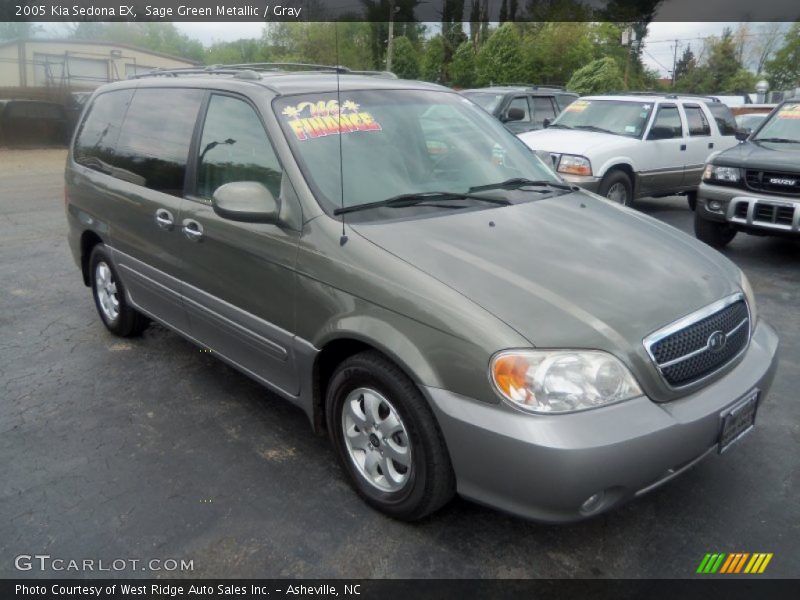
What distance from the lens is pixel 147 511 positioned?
2.96 metres

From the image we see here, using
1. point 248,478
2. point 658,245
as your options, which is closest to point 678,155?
point 658,245

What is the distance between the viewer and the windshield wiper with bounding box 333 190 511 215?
9.95ft

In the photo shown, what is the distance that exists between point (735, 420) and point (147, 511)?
8.10 ft

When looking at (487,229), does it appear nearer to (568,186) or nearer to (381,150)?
(381,150)

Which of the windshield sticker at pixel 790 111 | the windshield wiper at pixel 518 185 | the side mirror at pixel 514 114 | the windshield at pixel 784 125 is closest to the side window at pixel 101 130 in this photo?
the windshield wiper at pixel 518 185

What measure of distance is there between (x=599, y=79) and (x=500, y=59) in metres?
5.08

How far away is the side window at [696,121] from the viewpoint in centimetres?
990

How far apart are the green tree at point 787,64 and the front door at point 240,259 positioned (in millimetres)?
44377

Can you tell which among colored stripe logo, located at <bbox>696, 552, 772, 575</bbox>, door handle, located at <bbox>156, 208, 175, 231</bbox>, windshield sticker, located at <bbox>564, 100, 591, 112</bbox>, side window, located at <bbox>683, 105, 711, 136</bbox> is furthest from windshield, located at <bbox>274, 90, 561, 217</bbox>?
side window, located at <bbox>683, 105, 711, 136</bbox>

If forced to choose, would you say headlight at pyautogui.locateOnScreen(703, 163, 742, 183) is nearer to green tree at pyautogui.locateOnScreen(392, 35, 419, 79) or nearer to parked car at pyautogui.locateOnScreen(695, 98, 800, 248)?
parked car at pyautogui.locateOnScreen(695, 98, 800, 248)

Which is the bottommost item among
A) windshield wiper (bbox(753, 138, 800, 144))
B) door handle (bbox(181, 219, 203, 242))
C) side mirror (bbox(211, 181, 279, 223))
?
door handle (bbox(181, 219, 203, 242))

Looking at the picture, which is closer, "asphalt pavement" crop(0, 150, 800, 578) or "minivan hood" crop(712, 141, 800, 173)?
"asphalt pavement" crop(0, 150, 800, 578)

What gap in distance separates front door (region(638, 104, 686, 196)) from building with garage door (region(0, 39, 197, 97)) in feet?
61.7

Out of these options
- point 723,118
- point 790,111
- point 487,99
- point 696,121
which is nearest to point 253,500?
point 790,111
